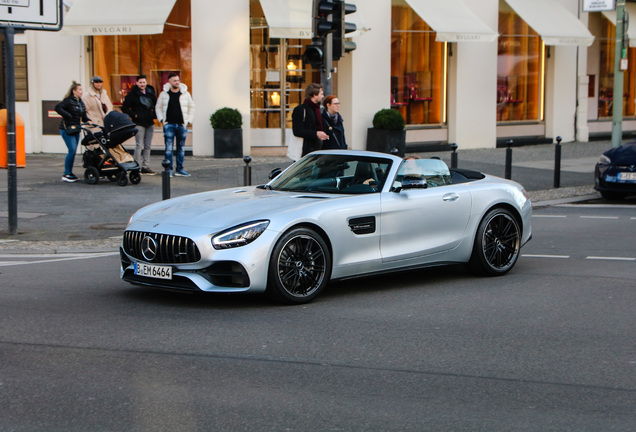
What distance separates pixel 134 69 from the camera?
23.4 metres

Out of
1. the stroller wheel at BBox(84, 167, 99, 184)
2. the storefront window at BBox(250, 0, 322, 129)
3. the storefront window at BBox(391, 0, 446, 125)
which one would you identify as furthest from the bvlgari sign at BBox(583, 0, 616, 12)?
the stroller wheel at BBox(84, 167, 99, 184)

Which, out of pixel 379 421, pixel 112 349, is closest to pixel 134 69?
pixel 112 349

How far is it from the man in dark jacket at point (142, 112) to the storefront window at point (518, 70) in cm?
1196

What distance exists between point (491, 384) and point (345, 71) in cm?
1844

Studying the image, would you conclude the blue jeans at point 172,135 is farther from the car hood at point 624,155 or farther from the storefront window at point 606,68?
the storefront window at point 606,68

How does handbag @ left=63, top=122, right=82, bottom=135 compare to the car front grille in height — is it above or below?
above

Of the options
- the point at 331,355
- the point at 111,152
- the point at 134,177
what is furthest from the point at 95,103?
the point at 331,355

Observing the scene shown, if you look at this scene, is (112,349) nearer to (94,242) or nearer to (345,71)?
(94,242)

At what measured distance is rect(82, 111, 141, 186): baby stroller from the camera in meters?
16.6

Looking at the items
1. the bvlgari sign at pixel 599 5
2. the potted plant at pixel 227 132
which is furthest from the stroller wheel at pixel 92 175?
the bvlgari sign at pixel 599 5

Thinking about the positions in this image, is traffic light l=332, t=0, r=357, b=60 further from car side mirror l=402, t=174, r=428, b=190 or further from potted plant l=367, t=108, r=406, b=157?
potted plant l=367, t=108, r=406, b=157

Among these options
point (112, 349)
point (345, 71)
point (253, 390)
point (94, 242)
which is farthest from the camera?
point (345, 71)

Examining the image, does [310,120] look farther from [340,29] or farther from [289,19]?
[289,19]

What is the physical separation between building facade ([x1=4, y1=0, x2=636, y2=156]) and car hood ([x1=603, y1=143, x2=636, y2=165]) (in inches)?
313
